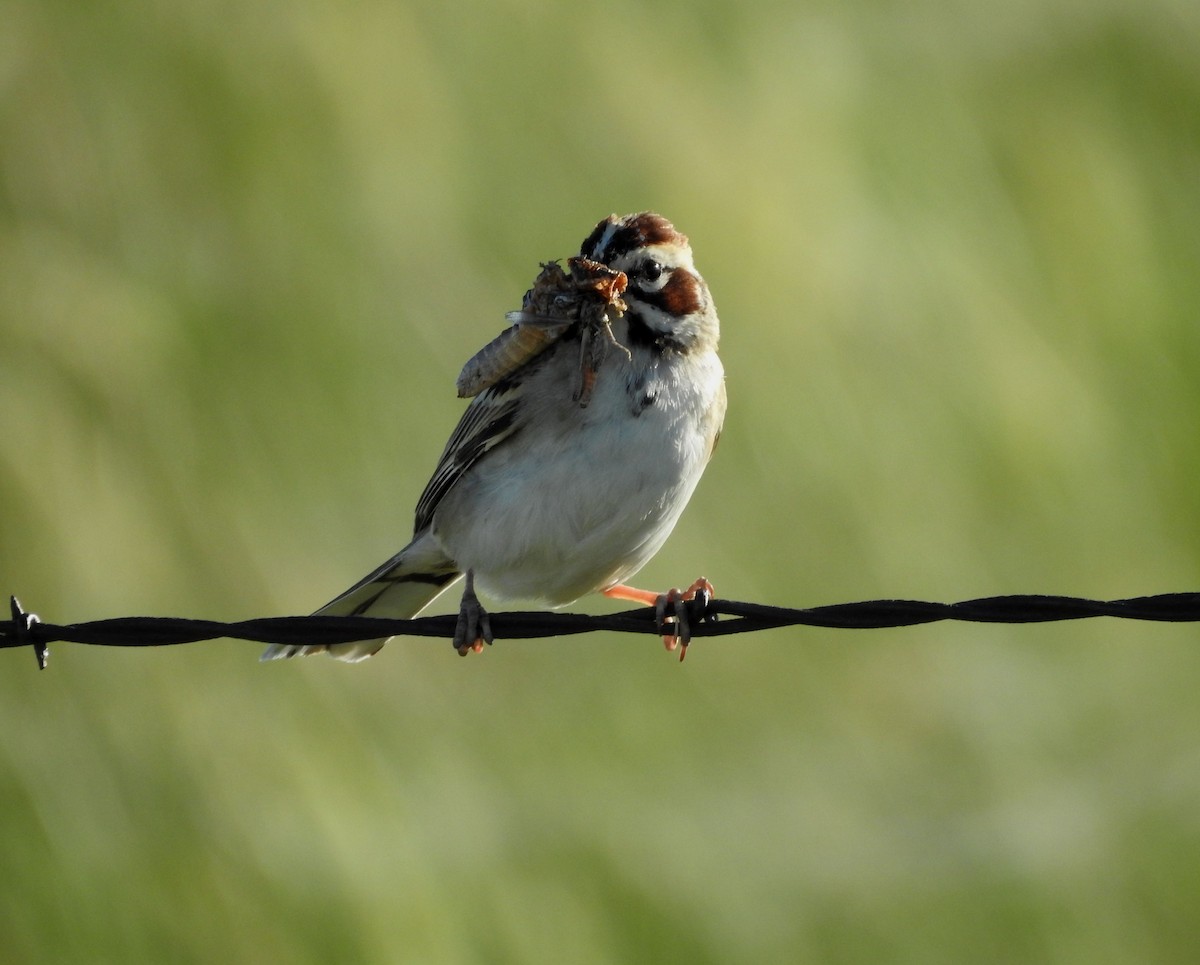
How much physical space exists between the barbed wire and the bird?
0.85 m

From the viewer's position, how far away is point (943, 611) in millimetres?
3836

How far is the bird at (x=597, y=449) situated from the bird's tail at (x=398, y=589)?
1.03 ft

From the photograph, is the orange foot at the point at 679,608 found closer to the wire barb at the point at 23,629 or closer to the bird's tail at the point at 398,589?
the bird's tail at the point at 398,589

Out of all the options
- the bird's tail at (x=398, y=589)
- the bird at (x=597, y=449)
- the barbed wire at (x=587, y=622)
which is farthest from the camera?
the bird's tail at (x=398, y=589)

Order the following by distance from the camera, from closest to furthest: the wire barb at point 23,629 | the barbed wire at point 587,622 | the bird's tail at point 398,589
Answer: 1. the barbed wire at point 587,622
2. the wire barb at point 23,629
3. the bird's tail at point 398,589

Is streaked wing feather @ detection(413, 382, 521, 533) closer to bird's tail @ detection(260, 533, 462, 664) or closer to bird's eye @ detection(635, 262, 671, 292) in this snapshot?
bird's tail @ detection(260, 533, 462, 664)

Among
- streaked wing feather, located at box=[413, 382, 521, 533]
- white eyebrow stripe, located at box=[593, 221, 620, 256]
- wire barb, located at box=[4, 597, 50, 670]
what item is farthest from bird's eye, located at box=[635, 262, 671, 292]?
wire barb, located at box=[4, 597, 50, 670]

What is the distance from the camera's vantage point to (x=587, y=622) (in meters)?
4.10

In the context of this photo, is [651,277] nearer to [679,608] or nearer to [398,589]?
Answer: [679,608]

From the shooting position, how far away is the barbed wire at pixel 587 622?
151 inches

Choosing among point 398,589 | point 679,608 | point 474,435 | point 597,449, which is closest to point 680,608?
point 679,608

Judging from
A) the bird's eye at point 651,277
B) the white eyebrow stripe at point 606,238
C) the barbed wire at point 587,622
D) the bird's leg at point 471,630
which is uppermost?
the white eyebrow stripe at point 606,238

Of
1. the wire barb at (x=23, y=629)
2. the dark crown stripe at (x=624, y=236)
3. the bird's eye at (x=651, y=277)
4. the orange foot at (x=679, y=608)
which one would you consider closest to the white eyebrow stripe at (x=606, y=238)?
the dark crown stripe at (x=624, y=236)

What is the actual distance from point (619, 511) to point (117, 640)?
2.04 m
